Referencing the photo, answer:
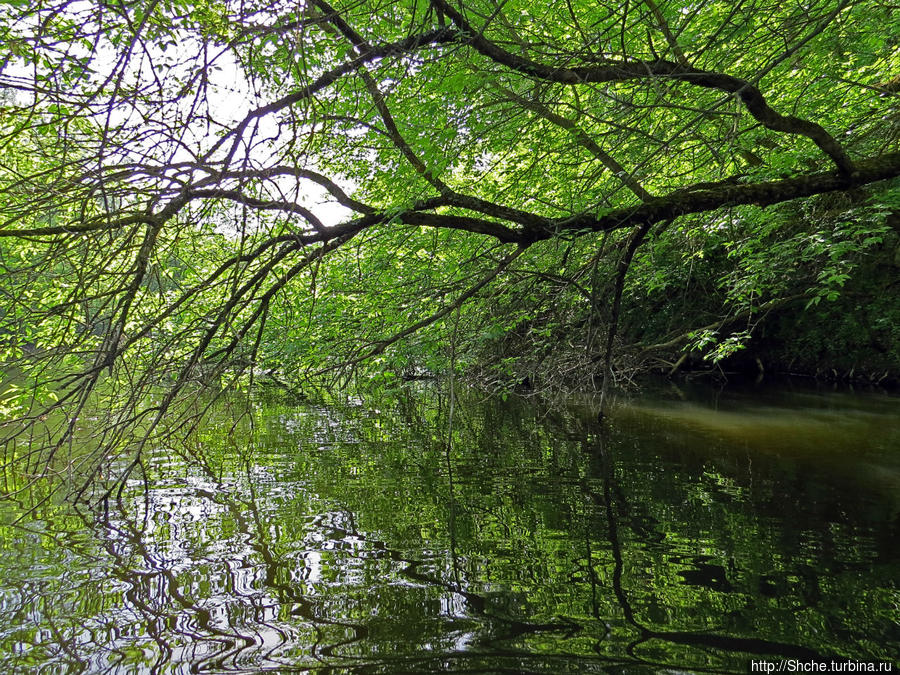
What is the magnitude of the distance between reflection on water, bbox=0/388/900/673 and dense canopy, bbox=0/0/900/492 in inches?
47.0

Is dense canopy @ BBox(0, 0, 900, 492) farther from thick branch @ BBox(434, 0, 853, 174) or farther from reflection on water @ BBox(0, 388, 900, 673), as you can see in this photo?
reflection on water @ BBox(0, 388, 900, 673)

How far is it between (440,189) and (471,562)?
3.46 m

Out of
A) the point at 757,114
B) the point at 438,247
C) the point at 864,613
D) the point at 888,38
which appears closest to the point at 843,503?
the point at 864,613

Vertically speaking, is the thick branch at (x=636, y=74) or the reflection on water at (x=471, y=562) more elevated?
the thick branch at (x=636, y=74)

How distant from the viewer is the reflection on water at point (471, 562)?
3520mm

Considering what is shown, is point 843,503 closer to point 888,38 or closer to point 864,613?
point 864,613

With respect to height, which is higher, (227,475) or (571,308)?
(571,308)

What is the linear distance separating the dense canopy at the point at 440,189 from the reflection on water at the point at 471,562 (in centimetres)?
119

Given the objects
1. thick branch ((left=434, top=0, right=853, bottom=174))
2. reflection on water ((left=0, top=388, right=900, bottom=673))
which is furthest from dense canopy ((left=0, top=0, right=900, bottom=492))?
reflection on water ((left=0, top=388, right=900, bottom=673))

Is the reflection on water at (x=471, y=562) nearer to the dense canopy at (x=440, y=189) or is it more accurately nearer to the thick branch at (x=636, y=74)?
the dense canopy at (x=440, y=189)

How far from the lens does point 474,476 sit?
7.41 meters

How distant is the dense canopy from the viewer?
3.73m

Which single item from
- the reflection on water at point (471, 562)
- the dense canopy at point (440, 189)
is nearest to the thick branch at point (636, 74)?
the dense canopy at point (440, 189)

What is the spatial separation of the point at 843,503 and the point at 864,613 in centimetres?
260
